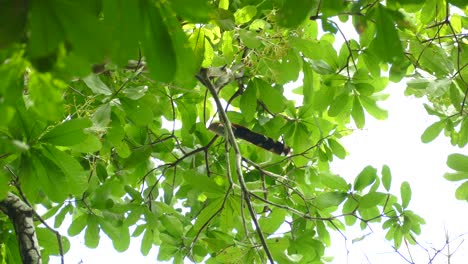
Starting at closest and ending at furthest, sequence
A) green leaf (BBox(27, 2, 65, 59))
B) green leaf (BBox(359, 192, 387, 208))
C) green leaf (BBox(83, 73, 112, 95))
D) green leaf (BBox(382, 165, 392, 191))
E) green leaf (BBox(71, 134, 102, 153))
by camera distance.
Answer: green leaf (BBox(27, 2, 65, 59)) → green leaf (BBox(71, 134, 102, 153)) → green leaf (BBox(83, 73, 112, 95)) → green leaf (BBox(359, 192, 387, 208)) → green leaf (BBox(382, 165, 392, 191))

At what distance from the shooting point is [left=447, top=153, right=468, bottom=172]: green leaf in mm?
2204

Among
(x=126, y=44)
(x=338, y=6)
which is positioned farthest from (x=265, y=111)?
(x=126, y=44)

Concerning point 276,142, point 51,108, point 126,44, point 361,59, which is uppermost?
point 361,59

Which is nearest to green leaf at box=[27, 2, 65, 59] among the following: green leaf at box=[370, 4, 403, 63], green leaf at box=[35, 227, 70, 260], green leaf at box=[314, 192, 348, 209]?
green leaf at box=[370, 4, 403, 63]

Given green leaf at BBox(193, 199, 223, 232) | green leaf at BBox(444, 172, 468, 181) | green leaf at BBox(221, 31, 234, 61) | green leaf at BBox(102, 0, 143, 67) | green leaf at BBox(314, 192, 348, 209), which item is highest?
green leaf at BBox(221, 31, 234, 61)

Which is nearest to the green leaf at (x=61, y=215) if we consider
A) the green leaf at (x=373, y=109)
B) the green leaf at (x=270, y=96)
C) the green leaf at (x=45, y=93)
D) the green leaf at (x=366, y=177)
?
the green leaf at (x=270, y=96)

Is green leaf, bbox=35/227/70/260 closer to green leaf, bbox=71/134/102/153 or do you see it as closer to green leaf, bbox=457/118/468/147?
green leaf, bbox=71/134/102/153

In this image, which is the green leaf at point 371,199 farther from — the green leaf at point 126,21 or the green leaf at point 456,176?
the green leaf at point 126,21

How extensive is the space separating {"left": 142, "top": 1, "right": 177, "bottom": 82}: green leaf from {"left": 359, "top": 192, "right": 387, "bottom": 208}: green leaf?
1532 mm

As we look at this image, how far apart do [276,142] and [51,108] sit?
168 centimetres

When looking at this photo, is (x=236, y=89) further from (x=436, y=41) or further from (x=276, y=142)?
(x=436, y=41)

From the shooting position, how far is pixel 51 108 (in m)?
0.67

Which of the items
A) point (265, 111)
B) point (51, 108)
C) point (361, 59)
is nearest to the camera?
point (51, 108)

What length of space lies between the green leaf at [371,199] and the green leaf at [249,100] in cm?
55
